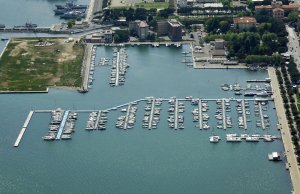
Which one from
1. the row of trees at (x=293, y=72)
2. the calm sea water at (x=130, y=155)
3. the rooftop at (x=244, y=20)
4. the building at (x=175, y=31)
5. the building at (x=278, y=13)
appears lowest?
the calm sea water at (x=130, y=155)

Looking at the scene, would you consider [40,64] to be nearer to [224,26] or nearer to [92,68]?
[92,68]

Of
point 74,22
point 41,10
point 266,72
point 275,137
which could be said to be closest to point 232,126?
point 275,137

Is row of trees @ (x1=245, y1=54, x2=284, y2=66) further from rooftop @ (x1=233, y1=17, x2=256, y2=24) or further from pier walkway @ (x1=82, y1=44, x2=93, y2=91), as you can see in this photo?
pier walkway @ (x1=82, y1=44, x2=93, y2=91)

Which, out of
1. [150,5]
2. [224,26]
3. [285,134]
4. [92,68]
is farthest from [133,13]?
[285,134]

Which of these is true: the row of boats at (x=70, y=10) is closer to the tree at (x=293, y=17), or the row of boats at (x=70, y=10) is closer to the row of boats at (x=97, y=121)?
the tree at (x=293, y=17)

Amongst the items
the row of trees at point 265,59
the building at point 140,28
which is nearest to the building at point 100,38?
the building at point 140,28

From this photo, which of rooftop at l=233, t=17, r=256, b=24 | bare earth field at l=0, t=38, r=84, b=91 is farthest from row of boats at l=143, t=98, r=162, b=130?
rooftop at l=233, t=17, r=256, b=24

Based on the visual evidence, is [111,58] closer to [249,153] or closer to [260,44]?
[260,44]
